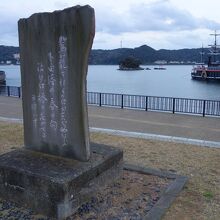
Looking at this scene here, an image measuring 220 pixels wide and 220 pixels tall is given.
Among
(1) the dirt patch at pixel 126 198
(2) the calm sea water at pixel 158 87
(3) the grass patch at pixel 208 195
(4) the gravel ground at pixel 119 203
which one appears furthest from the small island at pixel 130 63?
(3) the grass patch at pixel 208 195

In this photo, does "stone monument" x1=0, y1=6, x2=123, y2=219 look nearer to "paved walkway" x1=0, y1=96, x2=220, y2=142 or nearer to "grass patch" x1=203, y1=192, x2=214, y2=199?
"grass patch" x1=203, y1=192, x2=214, y2=199

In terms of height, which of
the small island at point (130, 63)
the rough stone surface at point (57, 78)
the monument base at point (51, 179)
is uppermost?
the small island at point (130, 63)

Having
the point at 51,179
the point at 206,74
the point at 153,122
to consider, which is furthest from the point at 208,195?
the point at 206,74

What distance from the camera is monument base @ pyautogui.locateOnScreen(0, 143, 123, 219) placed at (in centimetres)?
473

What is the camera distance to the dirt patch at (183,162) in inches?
201

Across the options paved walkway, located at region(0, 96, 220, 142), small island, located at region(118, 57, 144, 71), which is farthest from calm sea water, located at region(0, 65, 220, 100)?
small island, located at region(118, 57, 144, 71)

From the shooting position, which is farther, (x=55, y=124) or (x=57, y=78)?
(x=55, y=124)

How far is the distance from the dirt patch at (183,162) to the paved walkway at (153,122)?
1873 millimetres

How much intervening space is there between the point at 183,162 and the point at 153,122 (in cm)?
534

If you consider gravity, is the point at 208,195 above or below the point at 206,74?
below

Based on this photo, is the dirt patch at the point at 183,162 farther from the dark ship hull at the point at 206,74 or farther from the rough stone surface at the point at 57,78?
the dark ship hull at the point at 206,74

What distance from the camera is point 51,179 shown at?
187 inches

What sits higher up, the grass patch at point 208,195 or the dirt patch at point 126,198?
the dirt patch at point 126,198

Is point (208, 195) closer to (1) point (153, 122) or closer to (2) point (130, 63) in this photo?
(1) point (153, 122)
